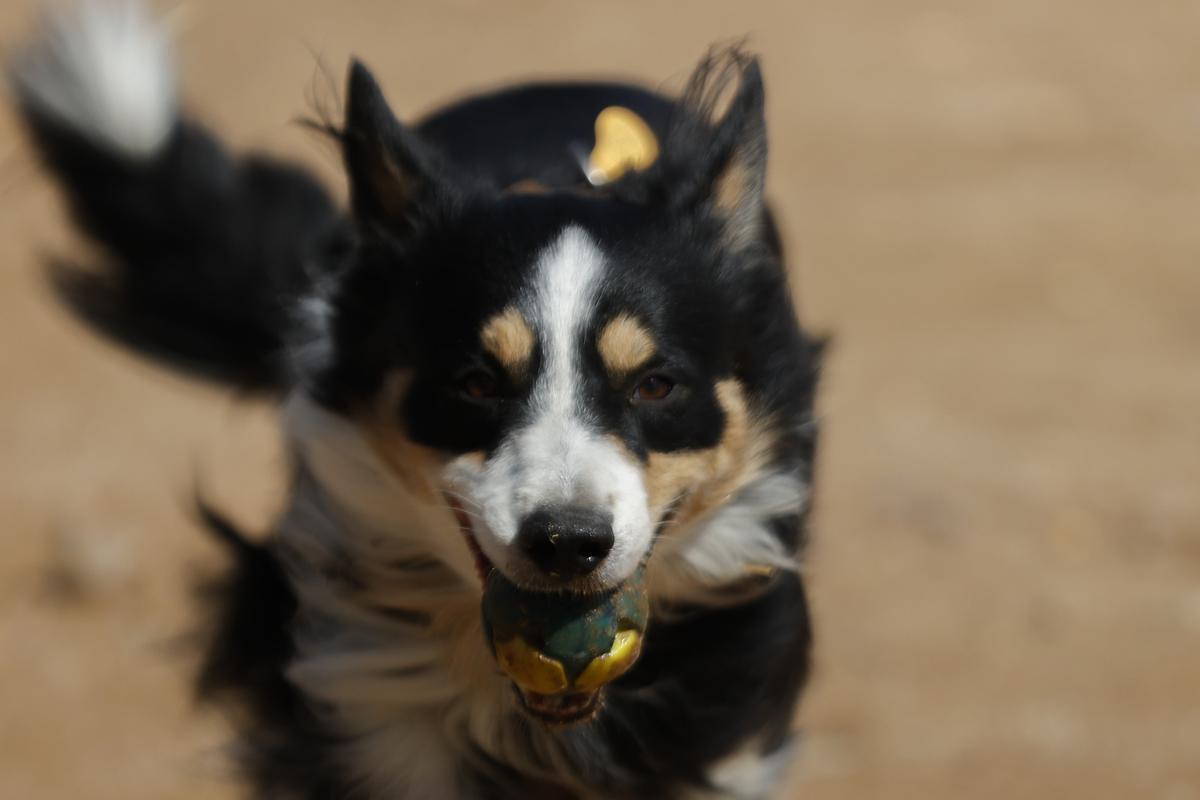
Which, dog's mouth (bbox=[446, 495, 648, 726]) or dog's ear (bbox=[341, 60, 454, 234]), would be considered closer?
dog's mouth (bbox=[446, 495, 648, 726])

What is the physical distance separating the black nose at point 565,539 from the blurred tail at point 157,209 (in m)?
1.80

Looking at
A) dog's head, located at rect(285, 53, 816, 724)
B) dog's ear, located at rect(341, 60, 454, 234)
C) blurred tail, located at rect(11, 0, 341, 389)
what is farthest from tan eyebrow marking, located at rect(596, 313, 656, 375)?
blurred tail, located at rect(11, 0, 341, 389)

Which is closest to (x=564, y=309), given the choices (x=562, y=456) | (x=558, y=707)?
(x=562, y=456)

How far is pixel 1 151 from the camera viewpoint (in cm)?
791

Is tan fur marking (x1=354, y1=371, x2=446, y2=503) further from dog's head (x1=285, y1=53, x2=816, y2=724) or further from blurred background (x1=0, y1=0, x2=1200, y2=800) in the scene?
blurred background (x1=0, y1=0, x2=1200, y2=800)

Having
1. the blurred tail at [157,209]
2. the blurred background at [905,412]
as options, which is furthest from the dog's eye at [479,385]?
the blurred tail at [157,209]

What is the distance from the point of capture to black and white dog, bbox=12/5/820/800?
9.75 ft

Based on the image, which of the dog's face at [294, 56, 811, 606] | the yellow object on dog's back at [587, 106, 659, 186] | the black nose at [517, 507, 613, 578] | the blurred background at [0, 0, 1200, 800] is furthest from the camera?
the blurred background at [0, 0, 1200, 800]

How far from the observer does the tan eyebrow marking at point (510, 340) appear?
2.97 meters

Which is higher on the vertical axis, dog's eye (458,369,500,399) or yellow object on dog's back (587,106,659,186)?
yellow object on dog's back (587,106,659,186)

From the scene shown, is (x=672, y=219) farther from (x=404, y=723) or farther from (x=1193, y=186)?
(x=1193, y=186)

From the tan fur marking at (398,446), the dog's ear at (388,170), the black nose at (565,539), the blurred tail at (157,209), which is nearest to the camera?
the black nose at (565,539)

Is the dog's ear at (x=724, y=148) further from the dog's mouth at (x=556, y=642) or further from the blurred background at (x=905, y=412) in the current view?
the blurred background at (x=905, y=412)

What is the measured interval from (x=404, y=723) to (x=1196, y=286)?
4327 mm
